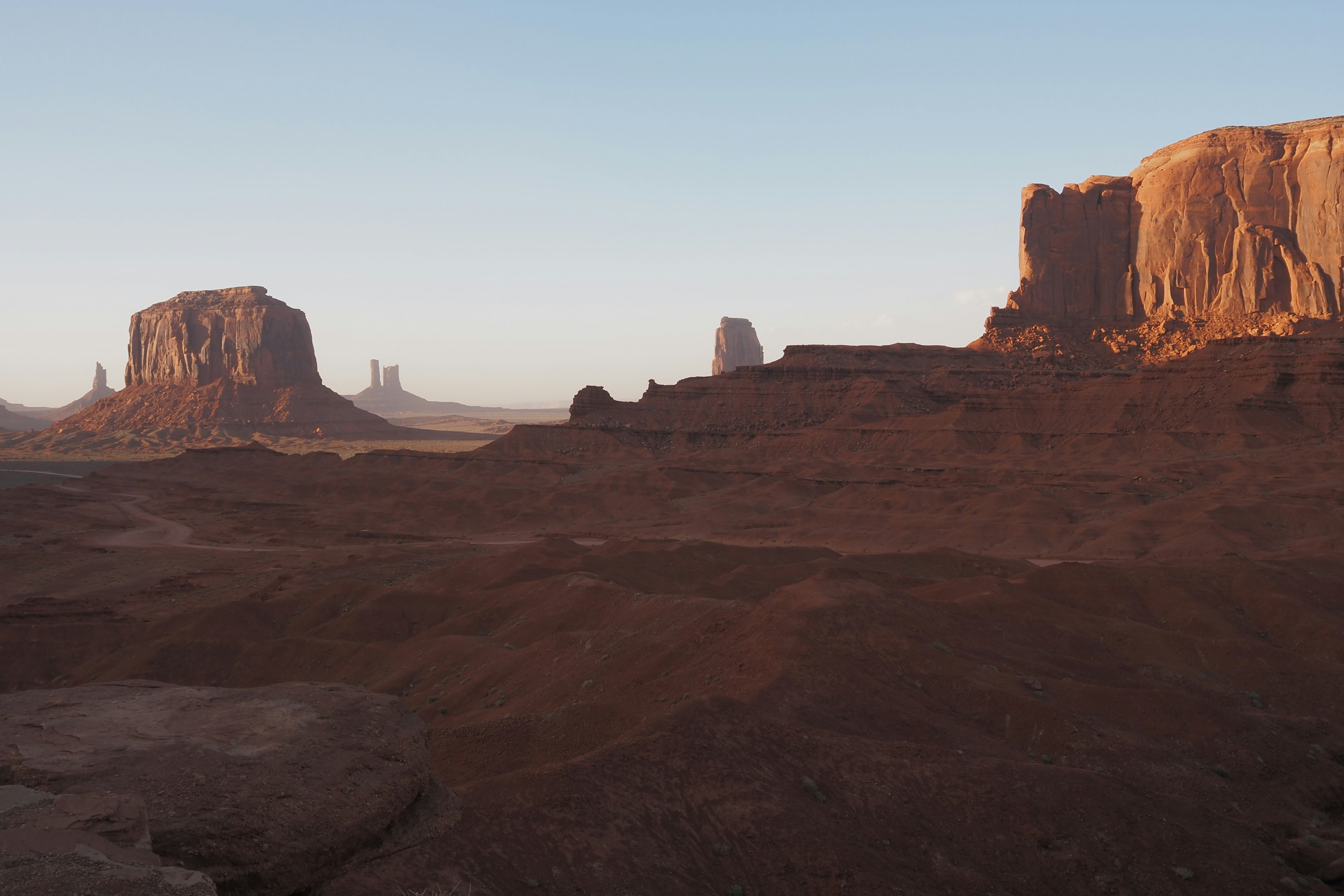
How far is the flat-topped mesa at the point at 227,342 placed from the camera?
170 meters

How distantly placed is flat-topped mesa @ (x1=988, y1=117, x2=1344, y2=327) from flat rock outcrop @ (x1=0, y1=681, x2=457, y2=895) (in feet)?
398

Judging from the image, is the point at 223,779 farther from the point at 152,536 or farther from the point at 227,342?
the point at 227,342

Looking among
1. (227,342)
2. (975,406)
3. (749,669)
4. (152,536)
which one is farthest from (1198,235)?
(227,342)

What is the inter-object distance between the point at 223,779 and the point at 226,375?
180 meters

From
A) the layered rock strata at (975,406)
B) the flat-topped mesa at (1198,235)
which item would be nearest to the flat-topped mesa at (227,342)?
the layered rock strata at (975,406)

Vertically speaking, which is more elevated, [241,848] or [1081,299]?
[1081,299]

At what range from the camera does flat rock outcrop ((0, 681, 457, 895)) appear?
969 centimetres

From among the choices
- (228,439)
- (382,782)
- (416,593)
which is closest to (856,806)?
(382,782)

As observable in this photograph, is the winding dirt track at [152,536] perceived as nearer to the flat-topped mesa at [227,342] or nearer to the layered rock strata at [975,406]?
the layered rock strata at [975,406]

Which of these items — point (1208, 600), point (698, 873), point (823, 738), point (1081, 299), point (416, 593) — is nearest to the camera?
point (698, 873)

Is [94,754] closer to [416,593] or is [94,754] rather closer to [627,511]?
[416,593]

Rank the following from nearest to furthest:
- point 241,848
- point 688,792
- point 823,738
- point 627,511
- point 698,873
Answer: point 241,848 < point 698,873 < point 688,792 < point 823,738 < point 627,511

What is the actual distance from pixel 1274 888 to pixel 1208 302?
383 ft

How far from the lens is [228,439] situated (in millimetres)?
148625
